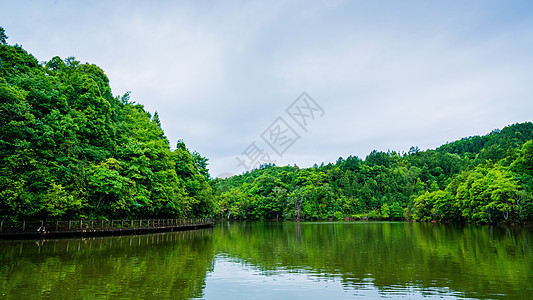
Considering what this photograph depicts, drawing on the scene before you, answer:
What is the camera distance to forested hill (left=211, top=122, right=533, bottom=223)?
1928 inches

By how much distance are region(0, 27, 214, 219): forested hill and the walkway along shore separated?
75 cm

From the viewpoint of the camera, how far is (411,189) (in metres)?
106

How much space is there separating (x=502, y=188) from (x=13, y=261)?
5187 centimetres

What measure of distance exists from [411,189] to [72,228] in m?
99.7

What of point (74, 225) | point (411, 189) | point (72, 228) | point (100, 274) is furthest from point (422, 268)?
→ point (411, 189)

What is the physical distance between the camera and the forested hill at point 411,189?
1928 inches

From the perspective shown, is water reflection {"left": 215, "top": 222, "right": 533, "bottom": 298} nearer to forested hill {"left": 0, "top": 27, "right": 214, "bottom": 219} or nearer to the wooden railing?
forested hill {"left": 0, "top": 27, "right": 214, "bottom": 219}

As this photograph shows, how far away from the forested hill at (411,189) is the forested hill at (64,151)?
4125 cm

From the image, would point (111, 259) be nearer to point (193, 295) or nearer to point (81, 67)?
point (193, 295)

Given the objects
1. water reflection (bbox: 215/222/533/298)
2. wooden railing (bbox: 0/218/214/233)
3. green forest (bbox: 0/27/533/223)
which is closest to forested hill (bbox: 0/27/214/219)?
green forest (bbox: 0/27/533/223)

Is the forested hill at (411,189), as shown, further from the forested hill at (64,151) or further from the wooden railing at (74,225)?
the forested hill at (64,151)

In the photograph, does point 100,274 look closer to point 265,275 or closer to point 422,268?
point 265,275

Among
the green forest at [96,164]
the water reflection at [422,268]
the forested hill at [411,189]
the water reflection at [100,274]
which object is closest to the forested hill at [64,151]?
the green forest at [96,164]

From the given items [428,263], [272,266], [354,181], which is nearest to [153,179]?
[272,266]
